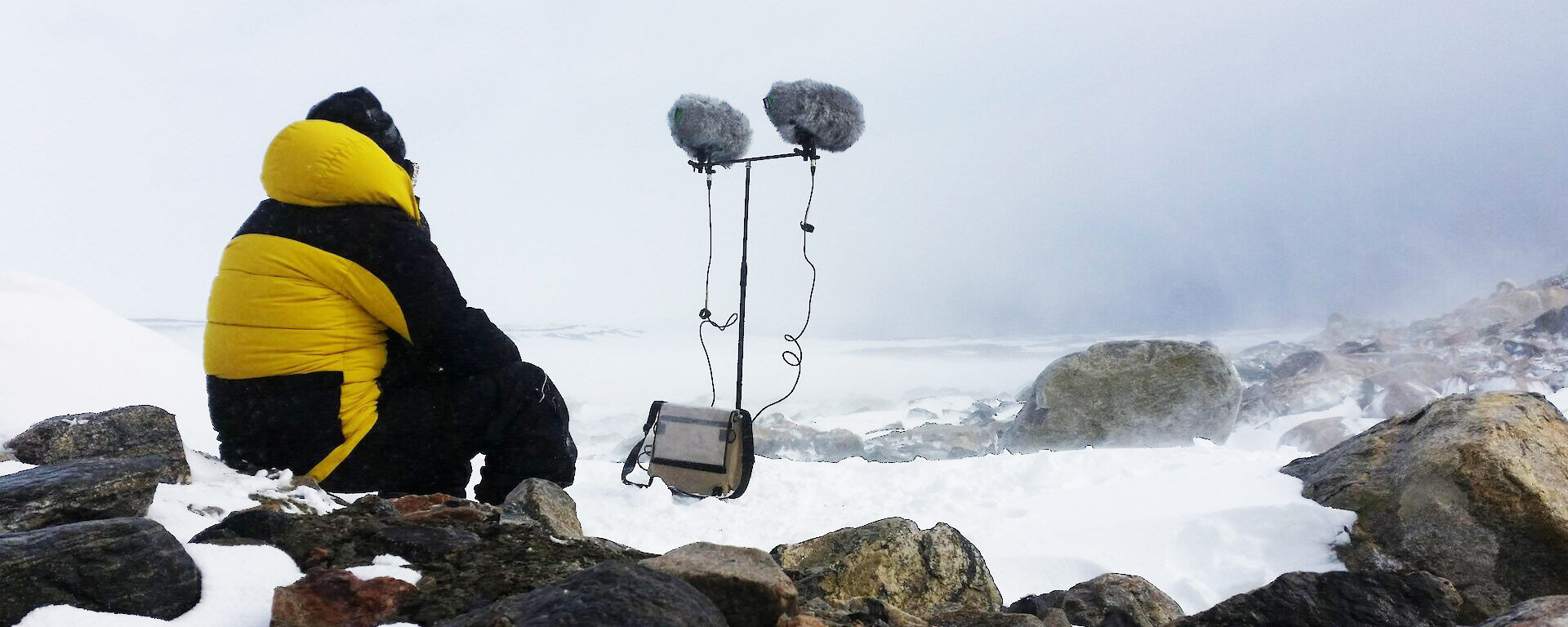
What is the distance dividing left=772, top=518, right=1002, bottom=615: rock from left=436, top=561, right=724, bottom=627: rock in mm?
1421

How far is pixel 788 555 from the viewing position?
9.80 ft

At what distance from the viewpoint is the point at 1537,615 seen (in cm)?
155

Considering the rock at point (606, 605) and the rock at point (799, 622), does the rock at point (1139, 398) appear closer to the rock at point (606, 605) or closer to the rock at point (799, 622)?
the rock at point (799, 622)

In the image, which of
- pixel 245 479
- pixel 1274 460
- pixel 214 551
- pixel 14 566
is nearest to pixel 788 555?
pixel 245 479

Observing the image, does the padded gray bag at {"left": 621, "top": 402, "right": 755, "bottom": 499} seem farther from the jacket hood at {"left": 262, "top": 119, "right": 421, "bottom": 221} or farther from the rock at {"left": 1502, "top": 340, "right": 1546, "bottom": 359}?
the rock at {"left": 1502, "top": 340, "right": 1546, "bottom": 359}

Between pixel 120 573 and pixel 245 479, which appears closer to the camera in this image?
pixel 120 573

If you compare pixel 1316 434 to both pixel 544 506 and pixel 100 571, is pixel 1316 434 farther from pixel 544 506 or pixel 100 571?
pixel 100 571

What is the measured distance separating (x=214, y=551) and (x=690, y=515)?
3.82m

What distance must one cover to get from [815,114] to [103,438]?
3.89m

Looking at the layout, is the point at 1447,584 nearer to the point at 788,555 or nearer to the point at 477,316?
the point at 788,555

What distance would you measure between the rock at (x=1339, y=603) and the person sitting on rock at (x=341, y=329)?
2068mm

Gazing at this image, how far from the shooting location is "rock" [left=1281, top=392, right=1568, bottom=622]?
3.15 m

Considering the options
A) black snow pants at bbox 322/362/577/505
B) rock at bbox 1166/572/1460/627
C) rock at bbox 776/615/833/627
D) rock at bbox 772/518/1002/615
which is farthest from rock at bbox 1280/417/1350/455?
rock at bbox 776/615/833/627

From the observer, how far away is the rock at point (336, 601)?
137cm
